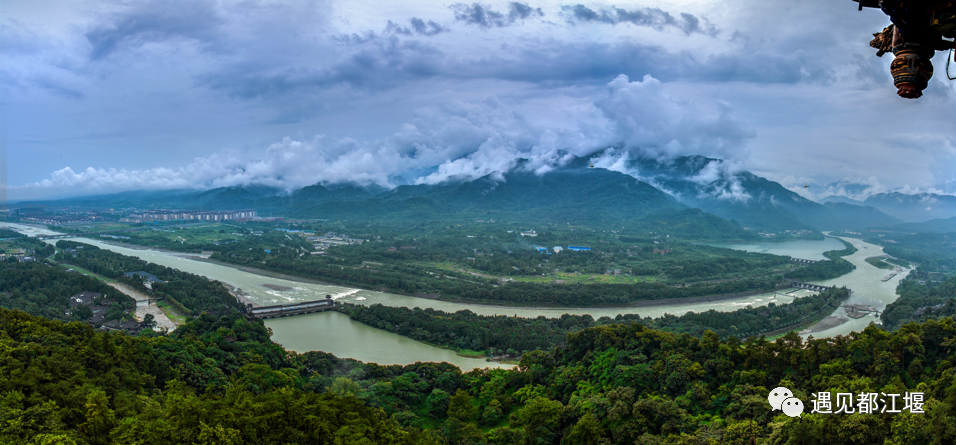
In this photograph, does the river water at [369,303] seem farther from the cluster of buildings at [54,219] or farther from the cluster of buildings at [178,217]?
the cluster of buildings at [178,217]

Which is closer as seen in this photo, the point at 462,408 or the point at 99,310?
the point at 462,408

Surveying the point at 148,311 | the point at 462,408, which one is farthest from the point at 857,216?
the point at 148,311

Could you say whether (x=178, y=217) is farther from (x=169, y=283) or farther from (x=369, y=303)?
(x=369, y=303)

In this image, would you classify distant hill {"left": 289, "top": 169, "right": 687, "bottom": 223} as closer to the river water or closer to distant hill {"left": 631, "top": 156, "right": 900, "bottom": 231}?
distant hill {"left": 631, "top": 156, "right": 900, "bottom": 231}

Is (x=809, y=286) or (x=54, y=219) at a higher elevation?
(x=54, y=219)

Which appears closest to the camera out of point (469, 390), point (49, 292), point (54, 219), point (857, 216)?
point (469, 390)

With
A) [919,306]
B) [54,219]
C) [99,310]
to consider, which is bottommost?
[99,310]

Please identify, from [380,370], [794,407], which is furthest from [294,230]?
[794,407]
